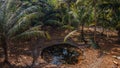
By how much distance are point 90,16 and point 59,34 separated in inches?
110

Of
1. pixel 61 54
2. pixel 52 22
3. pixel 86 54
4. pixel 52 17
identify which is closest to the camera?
pixel 86 54

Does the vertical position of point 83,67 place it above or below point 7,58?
below

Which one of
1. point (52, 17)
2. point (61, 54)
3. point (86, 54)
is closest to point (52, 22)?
point (52, 17)

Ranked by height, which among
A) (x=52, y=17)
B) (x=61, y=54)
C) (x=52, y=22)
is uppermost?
(x=52, y=17)

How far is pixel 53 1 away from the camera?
599 inches

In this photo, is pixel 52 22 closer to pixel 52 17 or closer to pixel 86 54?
pixel 52 17

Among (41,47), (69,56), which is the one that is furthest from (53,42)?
(69,56)

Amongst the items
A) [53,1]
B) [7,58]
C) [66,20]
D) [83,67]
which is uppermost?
[53,1]

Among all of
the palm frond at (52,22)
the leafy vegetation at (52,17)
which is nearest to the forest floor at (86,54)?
the leafy vegetation at (52,17)

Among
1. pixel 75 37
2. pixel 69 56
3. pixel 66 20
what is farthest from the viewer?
pixel 66 20

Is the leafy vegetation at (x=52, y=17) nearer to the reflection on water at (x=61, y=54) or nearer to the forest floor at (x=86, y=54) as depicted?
the forest floor at (x=86, y=54)

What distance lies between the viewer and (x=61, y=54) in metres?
11.9

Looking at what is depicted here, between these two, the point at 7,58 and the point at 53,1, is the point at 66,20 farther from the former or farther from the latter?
the point at 7,58

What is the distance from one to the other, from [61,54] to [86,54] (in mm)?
1493
